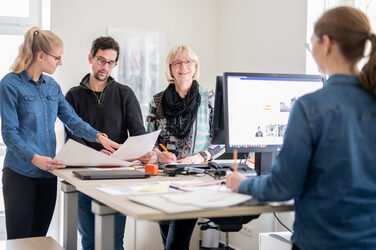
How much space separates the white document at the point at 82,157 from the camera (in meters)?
2.07

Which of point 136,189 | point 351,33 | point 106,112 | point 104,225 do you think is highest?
point 351,33

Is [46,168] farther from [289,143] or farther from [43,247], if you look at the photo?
[289,143]

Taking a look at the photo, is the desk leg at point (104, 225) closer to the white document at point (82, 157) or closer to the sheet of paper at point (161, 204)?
the sheet of paper at point (161, 204)

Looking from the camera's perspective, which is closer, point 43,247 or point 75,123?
point 43,247

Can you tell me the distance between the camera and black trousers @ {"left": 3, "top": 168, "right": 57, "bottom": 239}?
2.21 m

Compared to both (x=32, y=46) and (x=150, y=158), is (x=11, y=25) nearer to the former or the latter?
(x=32, y=46)

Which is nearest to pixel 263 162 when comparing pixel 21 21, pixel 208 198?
pixel 208 198

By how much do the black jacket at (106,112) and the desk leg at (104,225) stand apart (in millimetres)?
1170

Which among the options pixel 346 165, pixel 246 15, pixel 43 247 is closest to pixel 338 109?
pixel 346 165

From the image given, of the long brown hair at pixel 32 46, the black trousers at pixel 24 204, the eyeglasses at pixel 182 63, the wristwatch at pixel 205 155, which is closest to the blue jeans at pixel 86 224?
the black trousers at pixel 24 204

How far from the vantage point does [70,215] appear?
220 centimetres

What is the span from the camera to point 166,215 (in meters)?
1.26

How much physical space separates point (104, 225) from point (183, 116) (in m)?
1.20

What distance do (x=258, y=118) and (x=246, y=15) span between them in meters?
2.09
